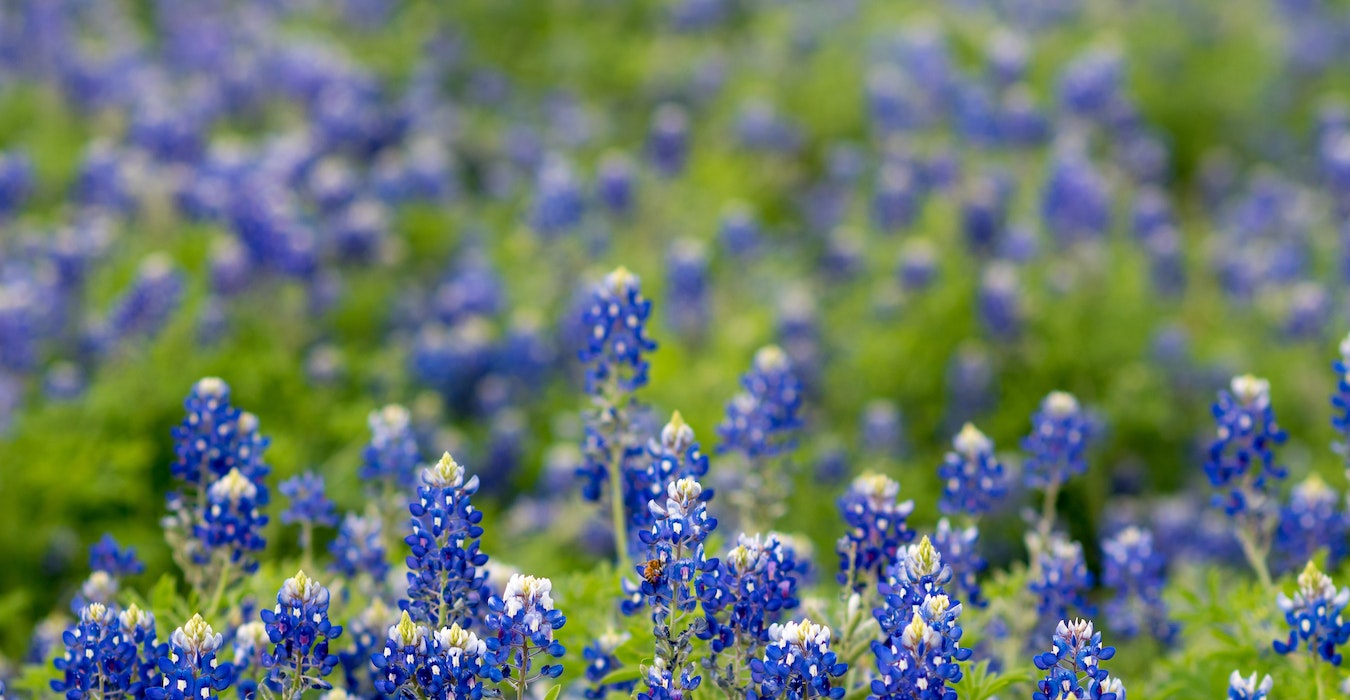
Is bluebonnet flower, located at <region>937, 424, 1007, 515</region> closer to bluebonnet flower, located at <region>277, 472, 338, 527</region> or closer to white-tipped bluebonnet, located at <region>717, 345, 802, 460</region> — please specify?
white-tipped bluebonnet, located at <region>717, 345, 802, 460</region>

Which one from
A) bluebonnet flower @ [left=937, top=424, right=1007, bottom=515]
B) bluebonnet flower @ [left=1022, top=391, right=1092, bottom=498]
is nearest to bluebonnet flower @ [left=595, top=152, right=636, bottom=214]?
bluebonnet flower @ [left=1022, top=391, right=1092, bottom=498]

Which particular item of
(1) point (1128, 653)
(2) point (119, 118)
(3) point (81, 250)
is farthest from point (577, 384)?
(2) point (119, 118)

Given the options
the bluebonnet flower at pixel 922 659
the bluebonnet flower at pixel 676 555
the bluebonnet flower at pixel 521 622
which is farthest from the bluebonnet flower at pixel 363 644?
the bluebonnet flower at pixel 922 659

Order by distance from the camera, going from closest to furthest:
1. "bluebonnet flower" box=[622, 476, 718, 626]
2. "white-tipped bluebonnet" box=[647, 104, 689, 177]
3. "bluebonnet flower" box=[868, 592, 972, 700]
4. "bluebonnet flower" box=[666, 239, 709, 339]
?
"bluebonnet flower" box=[868, 592, 972, 700] → "bluebonnet flower" box=[622, 476, 718, 626] → "bluebonnet flower" box=[666, 239, 709, 339] → "white-tipped bluebonnet" box=[647, 104, 689, 177]

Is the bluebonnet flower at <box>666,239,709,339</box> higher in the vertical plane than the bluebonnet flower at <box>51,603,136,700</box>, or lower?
higher

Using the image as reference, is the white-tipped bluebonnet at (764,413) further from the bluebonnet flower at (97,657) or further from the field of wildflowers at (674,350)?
the bluebonnet flower at (97,657)

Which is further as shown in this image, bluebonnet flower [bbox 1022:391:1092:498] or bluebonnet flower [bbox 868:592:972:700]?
bluebonnet flower [bbox 1022:391:1092:498]

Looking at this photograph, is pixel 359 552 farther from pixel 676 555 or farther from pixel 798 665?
pixel 798 665
